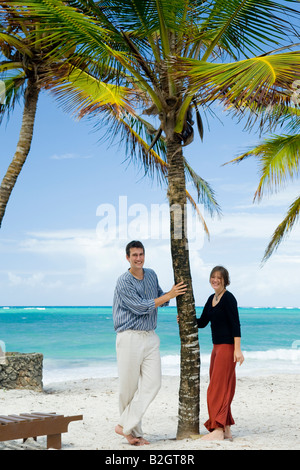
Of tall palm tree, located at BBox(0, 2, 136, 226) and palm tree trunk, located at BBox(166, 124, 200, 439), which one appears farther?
tall palm tree, located at BBox(0, 2, 136, 226)

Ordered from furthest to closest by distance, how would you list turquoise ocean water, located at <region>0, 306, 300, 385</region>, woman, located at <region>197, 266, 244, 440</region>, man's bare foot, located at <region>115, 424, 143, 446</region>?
turquoise ocean water, located at <region>0, 306, 300, 385</region> < man's bare foot, located at <region>115, 424, 143, 446</region> < woman, located at <region>197, 266, 244, 440</region>

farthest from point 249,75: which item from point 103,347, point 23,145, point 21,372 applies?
point 103,347

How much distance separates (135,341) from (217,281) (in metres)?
0.97

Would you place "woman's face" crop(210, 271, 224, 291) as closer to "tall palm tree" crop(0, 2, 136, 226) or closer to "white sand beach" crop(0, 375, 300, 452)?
"white sand beach" crop(0, 375, 300, 452)

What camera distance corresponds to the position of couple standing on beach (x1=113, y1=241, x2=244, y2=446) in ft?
17.5

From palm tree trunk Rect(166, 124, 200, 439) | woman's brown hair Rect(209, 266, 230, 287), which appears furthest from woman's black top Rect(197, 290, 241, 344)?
palm tree trunk Rect(166, 124, 200, 439)

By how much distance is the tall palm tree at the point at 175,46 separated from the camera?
18.0ft

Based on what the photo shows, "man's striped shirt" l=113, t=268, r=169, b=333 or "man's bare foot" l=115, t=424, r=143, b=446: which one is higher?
"man's striped shirt" l=113, t=268, r=169, b=333

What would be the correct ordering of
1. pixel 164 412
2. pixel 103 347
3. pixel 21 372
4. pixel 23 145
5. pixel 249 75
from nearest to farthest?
pixel 249 75
pixel 164 412
pixel 21 372
pixel 23 145
pixel 103 347

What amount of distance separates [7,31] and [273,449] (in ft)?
25.7

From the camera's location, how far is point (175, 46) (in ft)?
19.3

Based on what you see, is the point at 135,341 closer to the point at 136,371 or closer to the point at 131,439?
the point at 136,371

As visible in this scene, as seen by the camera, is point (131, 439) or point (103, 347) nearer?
point (131, 439)

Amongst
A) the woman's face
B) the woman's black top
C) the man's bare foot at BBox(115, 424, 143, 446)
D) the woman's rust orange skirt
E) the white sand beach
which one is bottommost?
the white sand beach
